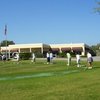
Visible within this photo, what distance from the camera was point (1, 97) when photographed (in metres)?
15.2

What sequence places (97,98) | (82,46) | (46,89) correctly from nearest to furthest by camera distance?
(97,98) < (46,89) < (82,46)

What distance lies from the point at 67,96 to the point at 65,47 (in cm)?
10070

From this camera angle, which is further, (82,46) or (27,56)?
(82,46)

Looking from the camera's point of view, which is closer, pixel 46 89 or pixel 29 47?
pixel 46 89

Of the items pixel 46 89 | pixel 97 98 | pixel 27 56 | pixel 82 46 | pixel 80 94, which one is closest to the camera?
pixel 97 98

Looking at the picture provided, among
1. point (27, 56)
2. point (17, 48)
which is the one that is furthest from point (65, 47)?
point (27, 56)

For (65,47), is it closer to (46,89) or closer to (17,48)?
(17,48)

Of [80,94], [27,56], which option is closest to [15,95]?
[80,94]

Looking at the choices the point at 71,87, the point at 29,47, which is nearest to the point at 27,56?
the point at 29,47

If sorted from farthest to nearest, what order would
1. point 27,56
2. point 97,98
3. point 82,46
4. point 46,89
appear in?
point 82,46
point 27,56
point 46,89
point 97,98

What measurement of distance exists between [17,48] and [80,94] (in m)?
102

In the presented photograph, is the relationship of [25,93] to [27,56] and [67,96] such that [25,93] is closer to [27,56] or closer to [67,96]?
[67,96]

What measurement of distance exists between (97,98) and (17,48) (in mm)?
102862

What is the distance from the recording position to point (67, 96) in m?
15.1
